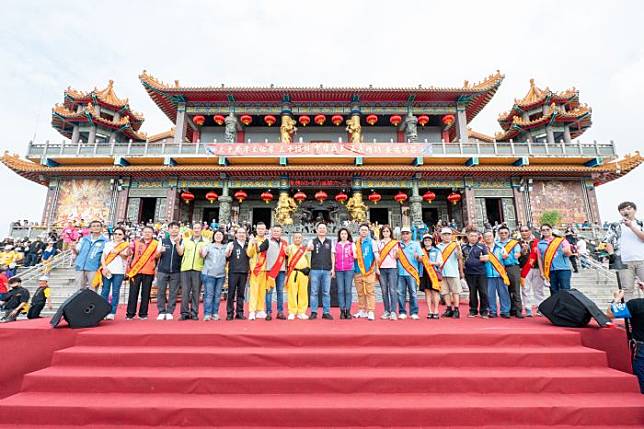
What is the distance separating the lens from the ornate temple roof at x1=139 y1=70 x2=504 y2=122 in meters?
15.9

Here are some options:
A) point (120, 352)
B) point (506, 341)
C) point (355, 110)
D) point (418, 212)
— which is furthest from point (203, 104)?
point (506, 341)

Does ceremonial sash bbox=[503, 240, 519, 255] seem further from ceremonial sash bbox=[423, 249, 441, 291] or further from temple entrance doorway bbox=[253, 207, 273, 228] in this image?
temple entrance doorway bbox=[253, 207, 273, 228]

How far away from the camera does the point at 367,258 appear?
534 cm

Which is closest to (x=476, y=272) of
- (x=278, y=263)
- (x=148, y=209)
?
(x=278, y=263)

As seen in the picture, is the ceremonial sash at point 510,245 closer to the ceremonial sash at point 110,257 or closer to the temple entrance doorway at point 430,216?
the ceremonial sash at point 110,257

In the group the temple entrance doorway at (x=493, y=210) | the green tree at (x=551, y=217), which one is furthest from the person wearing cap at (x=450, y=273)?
the green tree at (x=551, y=217)

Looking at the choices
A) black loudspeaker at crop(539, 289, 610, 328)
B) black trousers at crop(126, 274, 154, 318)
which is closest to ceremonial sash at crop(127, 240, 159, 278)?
black trousers at crop(126, 274, 154, 318)

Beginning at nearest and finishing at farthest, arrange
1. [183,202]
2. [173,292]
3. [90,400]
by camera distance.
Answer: [90,400]
[173,292]
[183,202]

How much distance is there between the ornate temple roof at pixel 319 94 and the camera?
626 inches

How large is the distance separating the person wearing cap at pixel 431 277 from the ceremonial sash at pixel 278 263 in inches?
100

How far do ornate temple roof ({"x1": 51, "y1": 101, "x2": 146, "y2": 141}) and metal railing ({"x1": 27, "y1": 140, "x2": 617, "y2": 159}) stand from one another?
104 inches

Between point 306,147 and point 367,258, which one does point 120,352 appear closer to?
point 367,258

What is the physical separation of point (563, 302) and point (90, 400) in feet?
18.3

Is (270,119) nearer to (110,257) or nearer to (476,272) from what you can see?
(110,257)
